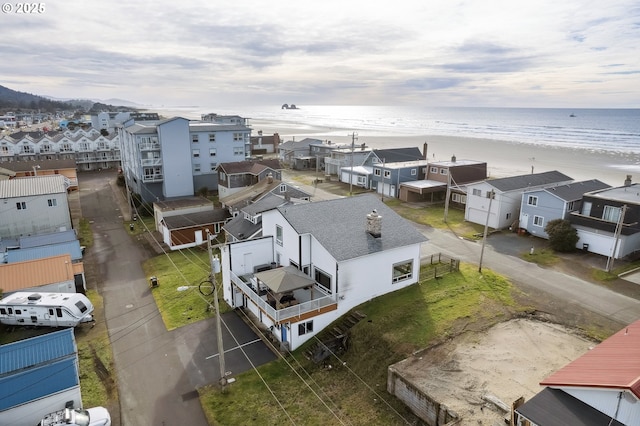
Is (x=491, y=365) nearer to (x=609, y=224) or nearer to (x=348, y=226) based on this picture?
(x=348, y=226)

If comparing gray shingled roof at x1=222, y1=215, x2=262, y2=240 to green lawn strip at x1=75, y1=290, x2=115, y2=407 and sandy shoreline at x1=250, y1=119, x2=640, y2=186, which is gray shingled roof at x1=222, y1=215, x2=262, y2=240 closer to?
green lawn strip at x1=75, y1=290, x2=115, y2=407

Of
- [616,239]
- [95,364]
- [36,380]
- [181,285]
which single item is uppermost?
[616,239]

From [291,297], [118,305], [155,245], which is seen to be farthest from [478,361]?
[155,245]

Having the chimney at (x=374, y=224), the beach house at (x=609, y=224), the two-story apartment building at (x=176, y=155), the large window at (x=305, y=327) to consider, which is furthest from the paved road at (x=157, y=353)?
the beach house at (x=609, y=224)

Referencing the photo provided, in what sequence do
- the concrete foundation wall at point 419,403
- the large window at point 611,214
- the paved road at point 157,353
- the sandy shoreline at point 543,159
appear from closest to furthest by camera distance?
1. the concrete foundation wall at point 419,403
2. the paved road at point 157,353
3. the large window at point 611,214
4. the sandy shoreline at point 543,159

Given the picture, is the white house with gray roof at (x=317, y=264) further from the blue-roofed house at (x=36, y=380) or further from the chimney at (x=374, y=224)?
the blue-roofed house at (x=36, y=380)

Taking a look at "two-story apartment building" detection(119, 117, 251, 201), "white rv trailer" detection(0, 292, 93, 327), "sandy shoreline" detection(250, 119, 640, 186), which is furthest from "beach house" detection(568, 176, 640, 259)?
"two-story apartment building" detection(119, 117, 251, 201)

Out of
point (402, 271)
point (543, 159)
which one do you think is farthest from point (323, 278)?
point (543, 159)
